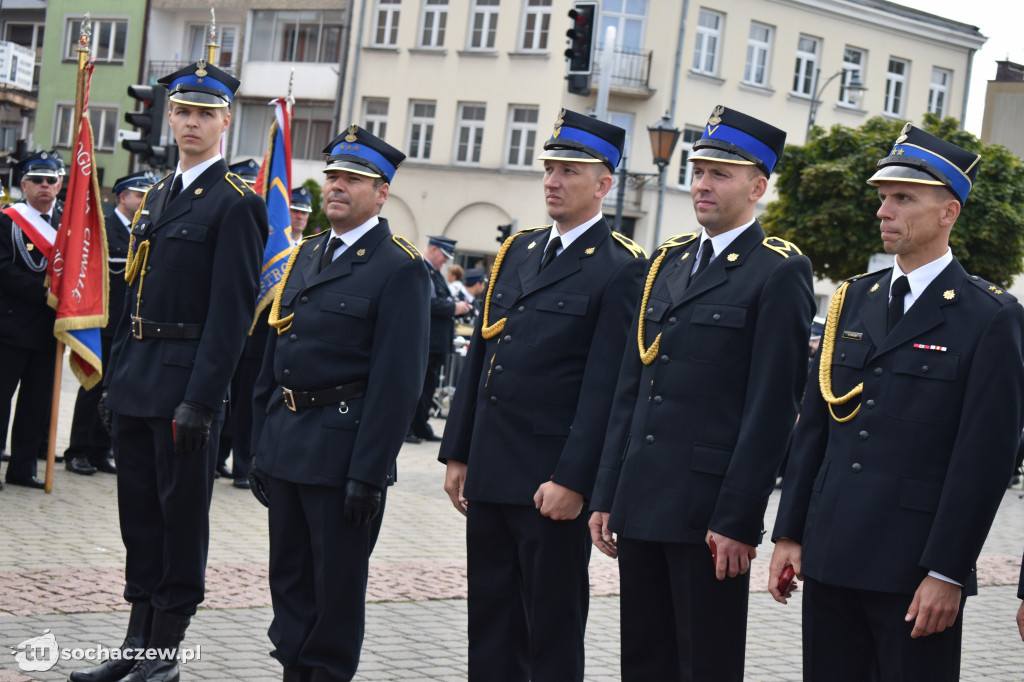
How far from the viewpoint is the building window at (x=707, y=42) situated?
41344 millimetres

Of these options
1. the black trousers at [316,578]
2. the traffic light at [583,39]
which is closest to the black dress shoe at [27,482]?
the black trousers at [316,578]

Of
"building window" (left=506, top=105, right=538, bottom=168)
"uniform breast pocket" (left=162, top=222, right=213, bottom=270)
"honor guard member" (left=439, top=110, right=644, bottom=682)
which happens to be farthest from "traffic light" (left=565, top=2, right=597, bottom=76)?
"building window" (left=506, top=105, right=538, bottom=168)

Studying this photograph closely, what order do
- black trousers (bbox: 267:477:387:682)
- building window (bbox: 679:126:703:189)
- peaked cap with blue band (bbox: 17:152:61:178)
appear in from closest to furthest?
1. black trousers (bbox: 267:477:387:682)
2. peaked cap with blue band (bbox: 17:152:61:178)
3. building window (bbox: 679:126:703:189)

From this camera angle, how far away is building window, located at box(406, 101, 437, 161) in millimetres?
43062

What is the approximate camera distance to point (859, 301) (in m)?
4.51

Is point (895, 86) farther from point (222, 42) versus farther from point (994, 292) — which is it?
point (994, 292)

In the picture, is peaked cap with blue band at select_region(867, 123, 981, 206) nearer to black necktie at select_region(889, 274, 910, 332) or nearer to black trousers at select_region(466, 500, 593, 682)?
black necktie at select_region(889, 274, 910, 332)

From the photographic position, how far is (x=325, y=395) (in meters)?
5.35

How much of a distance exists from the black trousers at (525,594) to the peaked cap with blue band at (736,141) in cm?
144

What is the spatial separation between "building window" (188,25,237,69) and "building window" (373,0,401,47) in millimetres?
6519

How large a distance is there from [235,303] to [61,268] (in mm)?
4630

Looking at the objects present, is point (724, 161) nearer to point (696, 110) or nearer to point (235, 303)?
point (235, 303)

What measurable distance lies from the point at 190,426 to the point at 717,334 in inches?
86.6

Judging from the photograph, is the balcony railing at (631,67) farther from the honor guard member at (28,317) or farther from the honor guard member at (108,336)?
the honor guard member at (28,317)
